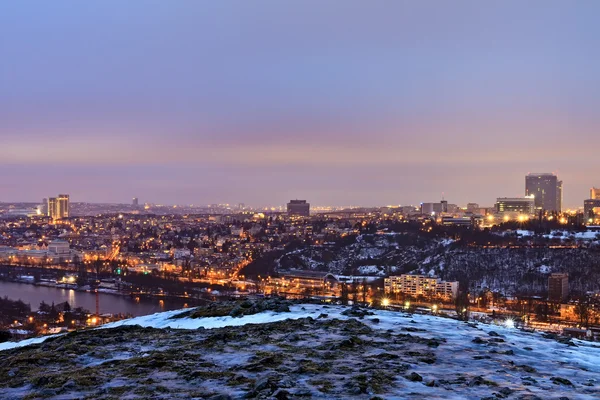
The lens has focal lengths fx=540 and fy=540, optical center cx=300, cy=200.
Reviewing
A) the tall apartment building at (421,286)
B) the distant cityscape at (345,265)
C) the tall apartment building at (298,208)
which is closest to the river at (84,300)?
the distant cityscape at (345,265)

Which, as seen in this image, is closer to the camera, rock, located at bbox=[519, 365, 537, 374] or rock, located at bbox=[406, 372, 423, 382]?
rock, located at bbox=[406, 372, 423, 382]

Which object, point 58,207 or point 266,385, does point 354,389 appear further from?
point 58,207

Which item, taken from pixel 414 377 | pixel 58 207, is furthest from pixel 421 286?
pixel 58 207

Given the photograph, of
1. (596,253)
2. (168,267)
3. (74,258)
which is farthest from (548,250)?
(74,258)

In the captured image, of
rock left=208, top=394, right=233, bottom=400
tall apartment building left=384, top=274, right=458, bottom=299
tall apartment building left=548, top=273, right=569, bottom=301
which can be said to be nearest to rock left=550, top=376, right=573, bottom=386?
rock left=208, top=394, right=233, bottom=400

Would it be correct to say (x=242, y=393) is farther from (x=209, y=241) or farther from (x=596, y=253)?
(x=209, y=241)

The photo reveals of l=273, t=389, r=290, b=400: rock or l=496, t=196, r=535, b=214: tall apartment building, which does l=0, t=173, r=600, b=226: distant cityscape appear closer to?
l=496, t=196, r=535, b=214: tall apartment building

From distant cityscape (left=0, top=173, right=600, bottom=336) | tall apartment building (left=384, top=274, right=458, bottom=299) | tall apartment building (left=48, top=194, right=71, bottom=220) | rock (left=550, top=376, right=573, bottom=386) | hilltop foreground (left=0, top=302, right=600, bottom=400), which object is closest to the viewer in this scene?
hilltop foreground (left=0, top=302, right=600, bottom=400)
